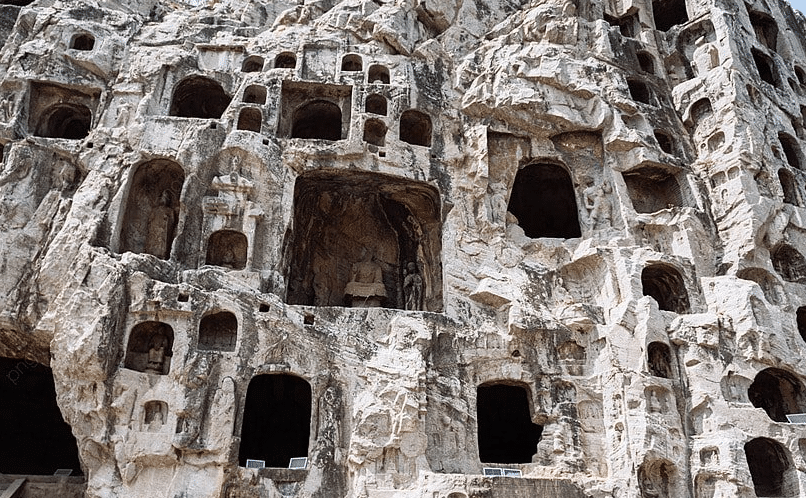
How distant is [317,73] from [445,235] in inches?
226

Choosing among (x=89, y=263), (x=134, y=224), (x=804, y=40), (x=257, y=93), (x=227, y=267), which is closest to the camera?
(x=89, y=263)

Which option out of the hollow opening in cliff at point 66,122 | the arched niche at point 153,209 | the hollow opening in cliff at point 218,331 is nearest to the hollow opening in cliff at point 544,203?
the hollow opening in cliff at point 218,331

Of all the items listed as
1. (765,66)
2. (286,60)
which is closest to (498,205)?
(286,60)

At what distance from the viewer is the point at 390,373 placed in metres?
13.9

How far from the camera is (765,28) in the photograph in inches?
868

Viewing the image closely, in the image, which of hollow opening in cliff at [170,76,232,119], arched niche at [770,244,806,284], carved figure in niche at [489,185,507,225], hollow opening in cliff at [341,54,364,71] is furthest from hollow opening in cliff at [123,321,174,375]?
arched niche at [770,244,806,284]

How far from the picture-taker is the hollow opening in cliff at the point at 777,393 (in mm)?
14602

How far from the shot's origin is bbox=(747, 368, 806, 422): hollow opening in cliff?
14.6 meters

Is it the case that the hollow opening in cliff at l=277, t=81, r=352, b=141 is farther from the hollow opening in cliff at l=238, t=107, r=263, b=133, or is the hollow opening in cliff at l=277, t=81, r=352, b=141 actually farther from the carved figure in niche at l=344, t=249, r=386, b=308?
the carved figure in niche at l=344, t=249, r=386, b=308

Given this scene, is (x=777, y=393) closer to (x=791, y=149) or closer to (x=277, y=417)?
(x=791, y=149)

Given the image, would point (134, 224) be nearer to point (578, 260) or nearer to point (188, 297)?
point (188, 297)

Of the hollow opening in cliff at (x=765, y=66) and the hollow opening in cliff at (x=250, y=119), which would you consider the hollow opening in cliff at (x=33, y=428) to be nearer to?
the hollow opening in cliff at (x=250, y=119)

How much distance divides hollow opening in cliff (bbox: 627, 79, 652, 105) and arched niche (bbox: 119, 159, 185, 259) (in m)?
12.4

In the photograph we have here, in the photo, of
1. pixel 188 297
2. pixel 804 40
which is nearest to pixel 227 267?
pixel 188 297
